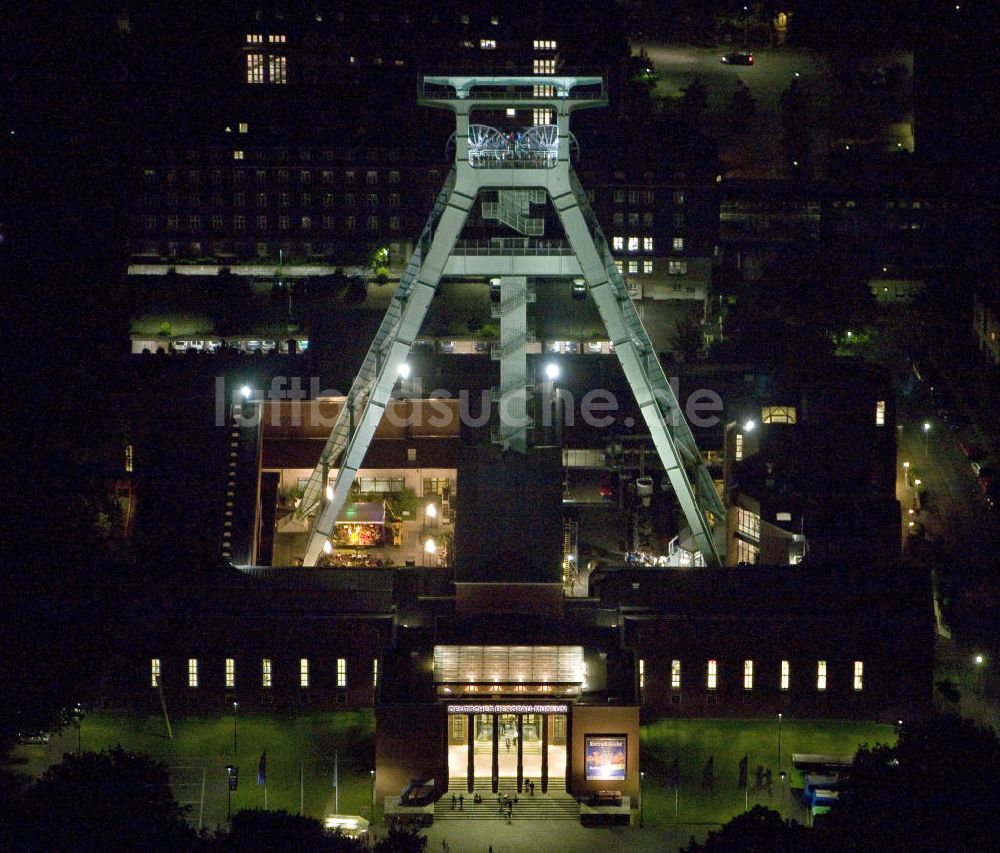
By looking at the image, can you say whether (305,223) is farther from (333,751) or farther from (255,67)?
(333,751)

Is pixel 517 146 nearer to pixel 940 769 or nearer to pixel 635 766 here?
pixel 635 766

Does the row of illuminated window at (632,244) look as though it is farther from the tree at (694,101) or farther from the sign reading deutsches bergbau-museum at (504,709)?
the sign reading deutsches bergbau-museum at (504,709)

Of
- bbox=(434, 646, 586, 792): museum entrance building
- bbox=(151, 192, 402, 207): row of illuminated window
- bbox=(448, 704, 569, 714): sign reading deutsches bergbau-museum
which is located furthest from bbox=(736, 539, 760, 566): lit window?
bbox=(151, 192, 402, 207): row of illuminated window

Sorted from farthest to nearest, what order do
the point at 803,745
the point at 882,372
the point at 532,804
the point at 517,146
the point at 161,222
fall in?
the point at 161,222
the point at 882,372
the point at 517,146
the point at 803,745
the point at 532,804

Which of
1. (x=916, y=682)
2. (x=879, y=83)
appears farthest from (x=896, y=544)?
(x=879, y=83)

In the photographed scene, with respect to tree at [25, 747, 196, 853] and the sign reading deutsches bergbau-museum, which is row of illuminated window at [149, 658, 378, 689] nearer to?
the sign reading deutsches bergbau-museum

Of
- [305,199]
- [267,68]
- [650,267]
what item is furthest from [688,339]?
[267,68]
